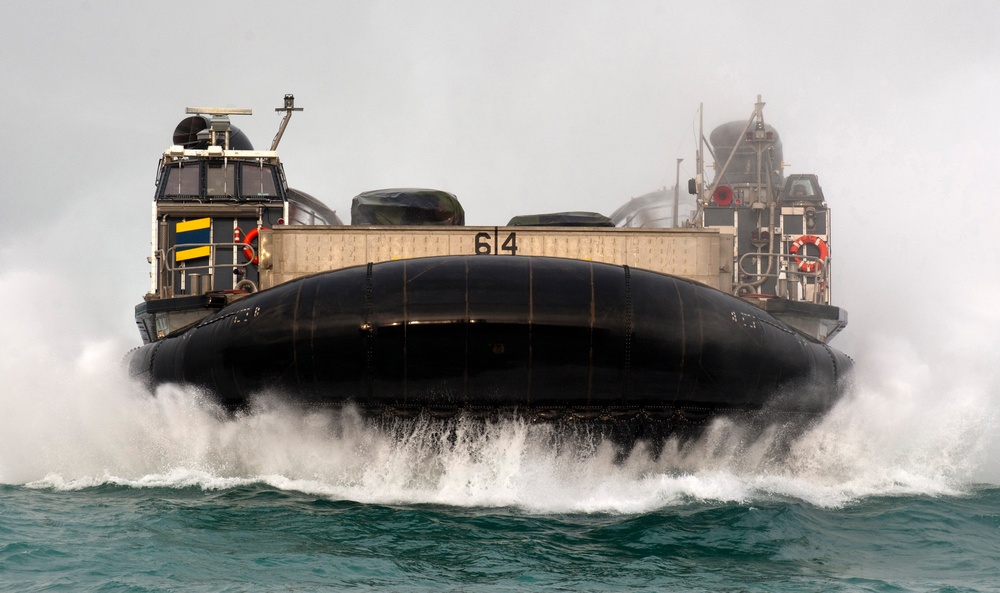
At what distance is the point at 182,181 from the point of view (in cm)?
2167

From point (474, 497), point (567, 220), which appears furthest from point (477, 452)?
point (567, 220)

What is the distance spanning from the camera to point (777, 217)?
30.4 metres

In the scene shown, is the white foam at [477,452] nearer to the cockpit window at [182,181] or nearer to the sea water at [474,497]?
the sea water at [474,497]

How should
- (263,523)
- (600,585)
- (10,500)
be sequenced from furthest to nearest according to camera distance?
(10,500) < (263,523) < (600,585)

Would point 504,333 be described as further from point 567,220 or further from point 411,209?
point 411,209

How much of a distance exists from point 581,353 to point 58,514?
233 inches

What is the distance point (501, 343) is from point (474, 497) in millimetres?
1795

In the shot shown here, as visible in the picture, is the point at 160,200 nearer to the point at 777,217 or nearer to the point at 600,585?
the point at 600,585

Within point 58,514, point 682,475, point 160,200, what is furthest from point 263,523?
point 160,200

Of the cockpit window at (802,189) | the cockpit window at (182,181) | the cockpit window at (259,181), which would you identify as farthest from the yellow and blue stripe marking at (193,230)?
the cockpit window at (802,189)

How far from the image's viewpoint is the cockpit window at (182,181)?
845 inches

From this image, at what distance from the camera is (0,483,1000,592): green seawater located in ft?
29.6

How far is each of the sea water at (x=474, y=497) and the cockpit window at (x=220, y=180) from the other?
4.67 metres

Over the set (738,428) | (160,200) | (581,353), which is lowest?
(738,428)
